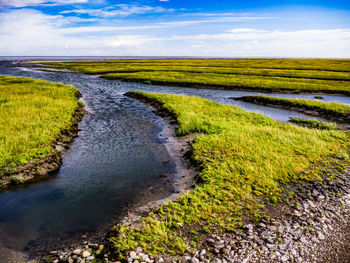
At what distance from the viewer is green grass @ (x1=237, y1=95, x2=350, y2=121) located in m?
29.2

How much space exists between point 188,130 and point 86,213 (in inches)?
495

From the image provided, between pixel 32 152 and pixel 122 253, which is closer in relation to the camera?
pixel 122 253

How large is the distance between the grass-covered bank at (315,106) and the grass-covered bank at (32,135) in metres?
29.1

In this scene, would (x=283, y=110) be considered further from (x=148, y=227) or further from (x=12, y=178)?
(x=12, y=178)

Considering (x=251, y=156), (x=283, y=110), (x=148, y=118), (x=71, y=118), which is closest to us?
(x=251, y=156)

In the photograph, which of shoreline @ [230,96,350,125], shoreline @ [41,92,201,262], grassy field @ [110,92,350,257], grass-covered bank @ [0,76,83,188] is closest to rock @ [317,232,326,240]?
grassy field @ [110,92,350,257]

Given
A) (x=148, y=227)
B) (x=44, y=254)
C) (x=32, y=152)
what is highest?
(x=32, y=152)

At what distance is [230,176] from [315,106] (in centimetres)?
2695

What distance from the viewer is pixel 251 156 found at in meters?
14.2

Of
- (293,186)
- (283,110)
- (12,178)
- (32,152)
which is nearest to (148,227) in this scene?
(293,186)

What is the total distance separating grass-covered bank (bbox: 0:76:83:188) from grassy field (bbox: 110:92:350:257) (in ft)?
26.4

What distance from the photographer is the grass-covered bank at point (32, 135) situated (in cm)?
1312

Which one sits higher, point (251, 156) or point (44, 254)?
point (251, 156)

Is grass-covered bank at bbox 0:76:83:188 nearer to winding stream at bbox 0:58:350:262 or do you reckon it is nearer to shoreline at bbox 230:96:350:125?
winding stream at bbox 0:58:350:262
